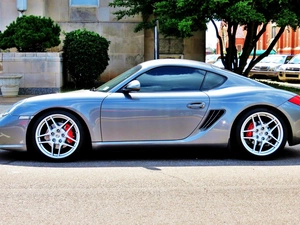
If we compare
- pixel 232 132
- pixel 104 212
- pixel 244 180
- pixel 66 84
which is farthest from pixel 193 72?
pixel 66 84

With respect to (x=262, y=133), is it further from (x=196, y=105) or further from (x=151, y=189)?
(x=151, y=189)

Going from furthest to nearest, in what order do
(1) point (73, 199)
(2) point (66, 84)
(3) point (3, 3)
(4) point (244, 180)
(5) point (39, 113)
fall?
(3) point (3, 3)
(2) point (66, 84)
(5) point (39, 113)
(4) point (244, 180)
(1) point (73, 199)

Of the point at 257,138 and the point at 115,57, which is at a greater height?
the point at 115,57

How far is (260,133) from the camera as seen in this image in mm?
6234

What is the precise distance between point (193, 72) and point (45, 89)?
884 cm

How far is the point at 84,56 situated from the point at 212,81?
9.07 meters

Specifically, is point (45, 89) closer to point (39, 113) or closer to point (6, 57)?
point (6, 57)

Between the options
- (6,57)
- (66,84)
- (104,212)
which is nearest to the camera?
(104,212)

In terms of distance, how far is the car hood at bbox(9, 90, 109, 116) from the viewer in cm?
609

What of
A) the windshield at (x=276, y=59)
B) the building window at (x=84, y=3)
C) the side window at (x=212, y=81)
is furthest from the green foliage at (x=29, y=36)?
the windshield at (x=276, y=59)

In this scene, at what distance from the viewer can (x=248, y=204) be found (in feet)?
14.6

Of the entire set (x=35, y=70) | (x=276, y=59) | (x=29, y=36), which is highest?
(x=29, y=36)

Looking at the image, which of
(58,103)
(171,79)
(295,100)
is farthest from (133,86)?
(295,100)

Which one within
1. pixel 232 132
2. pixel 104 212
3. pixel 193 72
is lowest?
pixel 104 212
